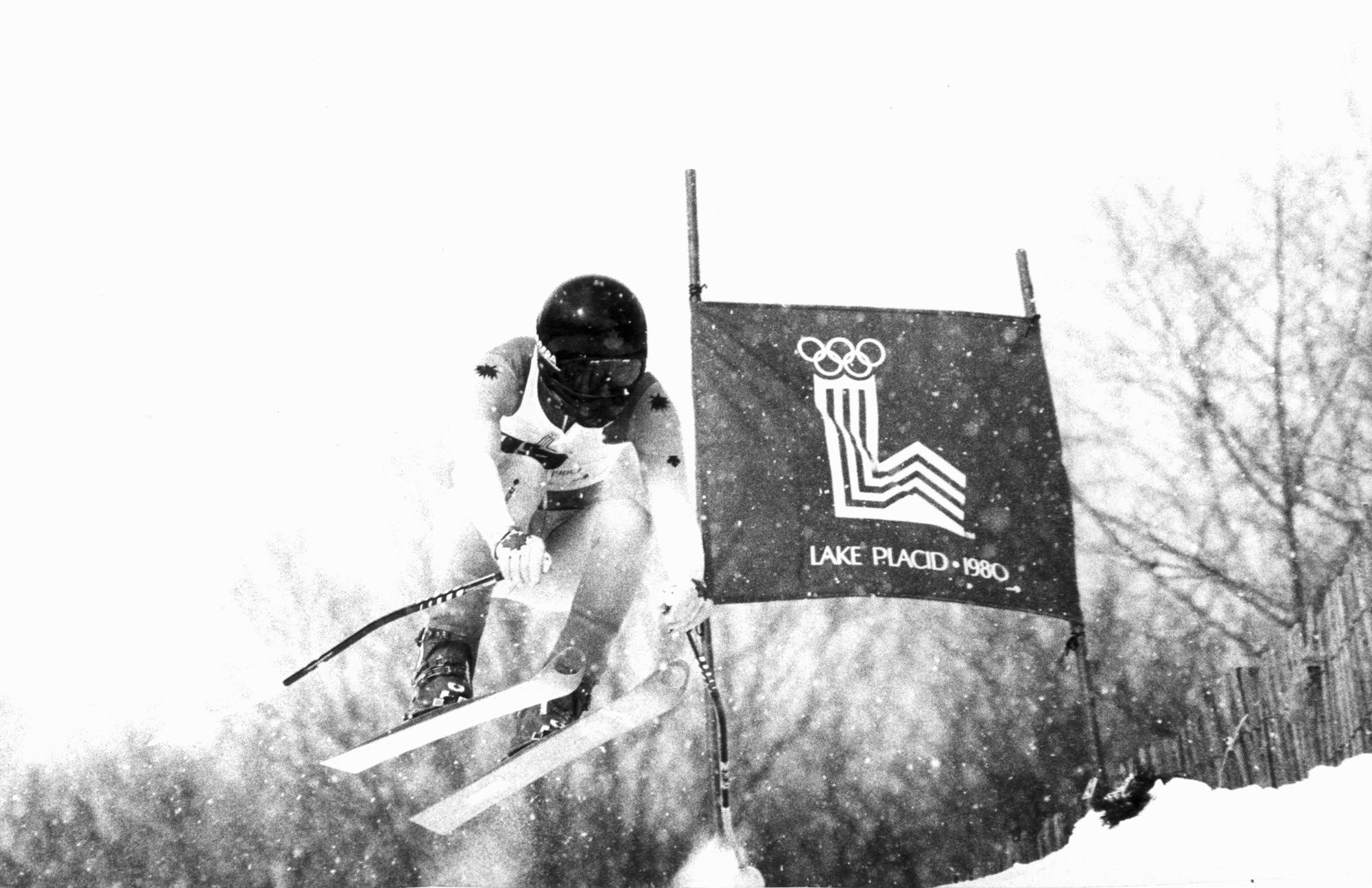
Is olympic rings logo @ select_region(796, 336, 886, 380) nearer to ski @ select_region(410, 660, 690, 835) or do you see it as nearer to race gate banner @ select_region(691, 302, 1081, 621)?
race gate banner @ select_region(691, 302, 1081, 621)

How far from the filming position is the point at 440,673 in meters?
3.88

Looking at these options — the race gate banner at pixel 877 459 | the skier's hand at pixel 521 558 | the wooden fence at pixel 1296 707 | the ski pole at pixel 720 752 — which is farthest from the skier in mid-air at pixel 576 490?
the wooden fence at pixel 1296 707

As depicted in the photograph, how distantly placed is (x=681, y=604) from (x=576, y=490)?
543 millimetres

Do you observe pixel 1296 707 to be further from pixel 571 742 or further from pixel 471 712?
pixel 471 712

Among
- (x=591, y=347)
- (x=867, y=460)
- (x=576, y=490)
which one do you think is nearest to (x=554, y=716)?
(x=576, y=490)

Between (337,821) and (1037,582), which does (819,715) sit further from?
(1037,582)

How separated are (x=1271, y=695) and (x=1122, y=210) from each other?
1081cm

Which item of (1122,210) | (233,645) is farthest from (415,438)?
(1122,210)

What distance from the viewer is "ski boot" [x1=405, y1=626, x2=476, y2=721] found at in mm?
3840

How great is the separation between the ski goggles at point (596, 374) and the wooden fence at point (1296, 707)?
10.1 ft

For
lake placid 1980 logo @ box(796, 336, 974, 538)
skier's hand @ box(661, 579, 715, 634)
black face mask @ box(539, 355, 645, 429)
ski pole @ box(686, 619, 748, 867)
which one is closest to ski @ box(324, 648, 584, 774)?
skier's hand @ box(661, 579, 715, 634)

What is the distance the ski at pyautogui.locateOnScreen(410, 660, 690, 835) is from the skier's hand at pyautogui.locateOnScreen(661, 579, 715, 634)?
156 millimetres

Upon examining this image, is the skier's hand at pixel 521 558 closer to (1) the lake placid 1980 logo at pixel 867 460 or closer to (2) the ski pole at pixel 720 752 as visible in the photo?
(2) the ski pole at pixel 720 752

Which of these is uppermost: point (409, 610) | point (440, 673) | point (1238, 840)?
point (409, 610)
